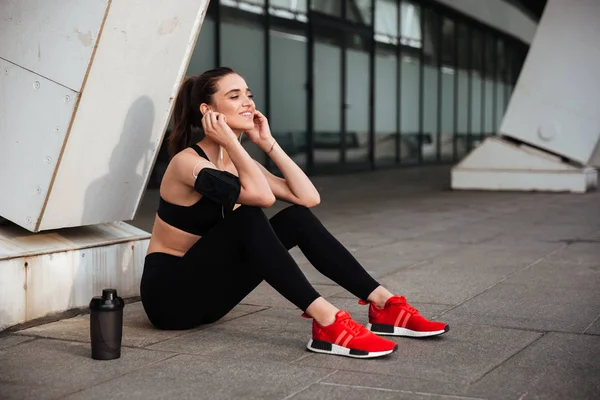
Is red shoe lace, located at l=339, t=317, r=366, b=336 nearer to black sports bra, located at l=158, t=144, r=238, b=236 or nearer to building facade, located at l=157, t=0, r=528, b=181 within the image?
black sports bra, located at l=158, t=144, r=238, b=236

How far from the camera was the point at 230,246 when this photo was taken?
12.2ft

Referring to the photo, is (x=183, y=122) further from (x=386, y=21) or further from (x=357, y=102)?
(x=386, y=21)

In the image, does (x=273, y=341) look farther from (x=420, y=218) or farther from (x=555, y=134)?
(x=555, y=134)

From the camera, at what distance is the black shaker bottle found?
3.45 m

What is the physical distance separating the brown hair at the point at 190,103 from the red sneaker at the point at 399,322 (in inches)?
45.2

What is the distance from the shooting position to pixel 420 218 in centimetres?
963

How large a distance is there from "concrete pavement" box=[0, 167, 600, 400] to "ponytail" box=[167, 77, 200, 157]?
88 centimetres

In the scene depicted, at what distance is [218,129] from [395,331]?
120cm

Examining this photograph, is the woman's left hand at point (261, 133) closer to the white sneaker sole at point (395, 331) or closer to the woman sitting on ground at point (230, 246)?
the woman sitting on ground at point (230, 246)

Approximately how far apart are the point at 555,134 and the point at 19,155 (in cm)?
1020

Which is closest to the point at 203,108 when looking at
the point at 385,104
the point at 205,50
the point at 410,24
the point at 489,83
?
the point at 205,50

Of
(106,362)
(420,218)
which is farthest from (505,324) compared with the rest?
(420,218)

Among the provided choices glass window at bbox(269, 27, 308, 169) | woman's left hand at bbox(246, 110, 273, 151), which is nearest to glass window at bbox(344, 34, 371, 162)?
glass window at bbox(269, 27, 308, 169)

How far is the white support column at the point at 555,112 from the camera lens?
12.8 meters
